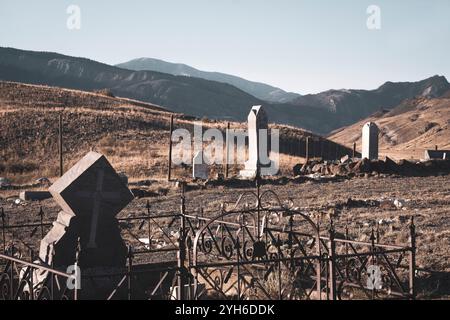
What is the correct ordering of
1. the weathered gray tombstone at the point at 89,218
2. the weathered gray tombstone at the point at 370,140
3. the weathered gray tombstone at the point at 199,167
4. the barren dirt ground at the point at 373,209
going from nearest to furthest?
the weathered gray tombstone at the point at 89,218
the barren dirt ground at the point at 373,209
the weathered gray tombstone at the point at 199,167
the weathered gray tombstone at the point at 370,140

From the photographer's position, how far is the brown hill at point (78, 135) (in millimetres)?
36375

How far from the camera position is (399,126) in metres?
109

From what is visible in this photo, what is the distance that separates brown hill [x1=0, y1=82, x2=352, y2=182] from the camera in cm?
3638

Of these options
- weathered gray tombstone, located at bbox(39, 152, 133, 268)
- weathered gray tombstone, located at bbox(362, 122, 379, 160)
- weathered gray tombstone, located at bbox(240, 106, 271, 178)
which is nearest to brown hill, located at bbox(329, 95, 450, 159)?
weathered gray tombstone, located at bbox(362, 122, 379, 160)

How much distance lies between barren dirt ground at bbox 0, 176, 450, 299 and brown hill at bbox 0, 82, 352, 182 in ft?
29.5

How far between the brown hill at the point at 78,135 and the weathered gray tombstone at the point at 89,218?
2292 cm

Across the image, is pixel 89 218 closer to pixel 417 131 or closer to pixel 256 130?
pixel 256 130

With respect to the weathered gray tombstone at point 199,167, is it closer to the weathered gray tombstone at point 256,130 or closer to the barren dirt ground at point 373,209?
the weathered gray tombstone at point 256,130

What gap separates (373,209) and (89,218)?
11.6 meters

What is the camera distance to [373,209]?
59.8ft

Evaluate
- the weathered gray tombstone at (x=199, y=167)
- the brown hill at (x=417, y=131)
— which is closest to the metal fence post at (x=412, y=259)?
the weathered gray tombstone at (x=199, y=167)

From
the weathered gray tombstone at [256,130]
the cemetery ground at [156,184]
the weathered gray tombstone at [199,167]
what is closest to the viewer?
the cemetery ground at [156,184]

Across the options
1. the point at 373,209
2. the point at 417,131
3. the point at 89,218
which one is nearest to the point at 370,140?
the point at 373,209
